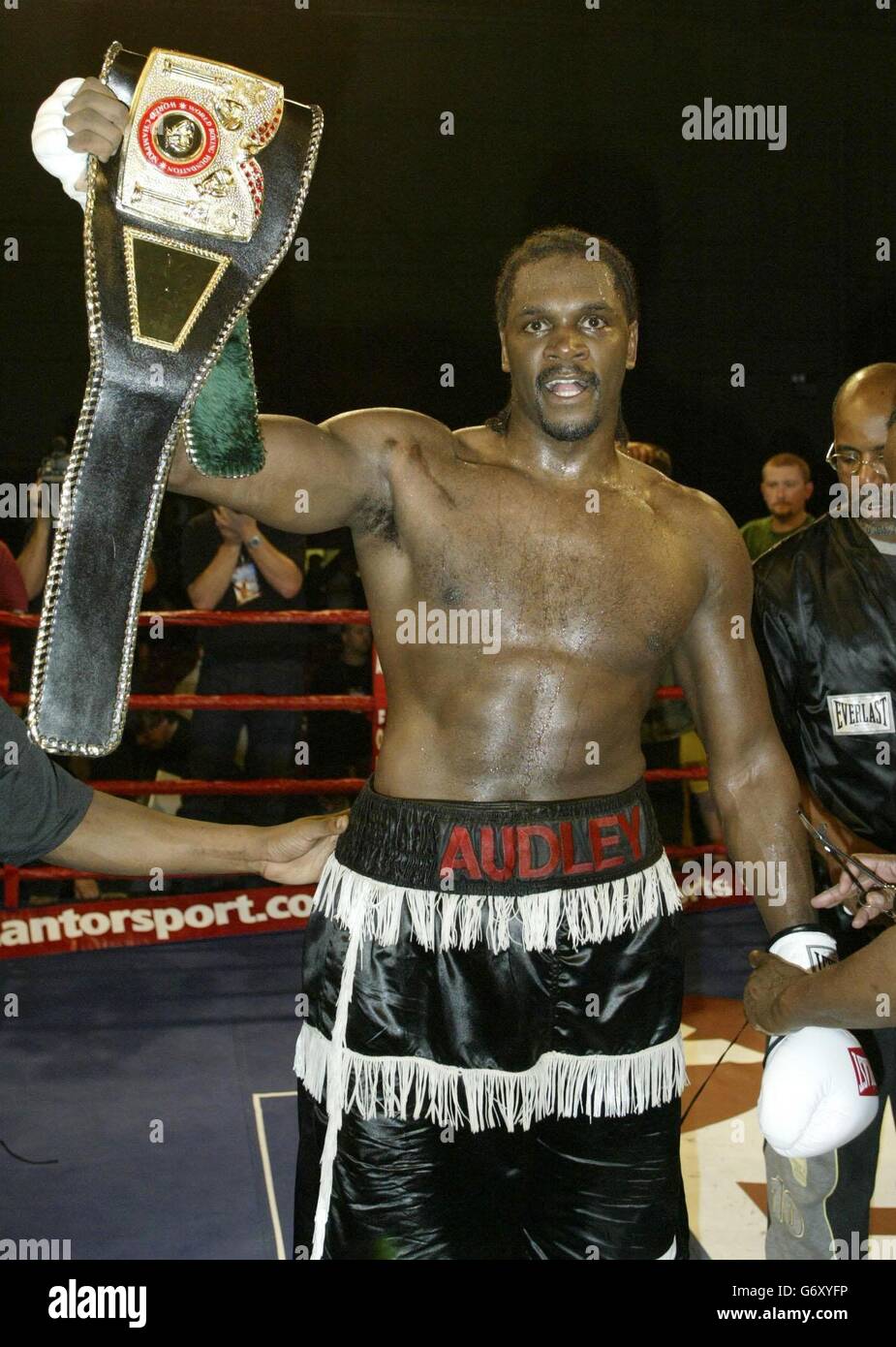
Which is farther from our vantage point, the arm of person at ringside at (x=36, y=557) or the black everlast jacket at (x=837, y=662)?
the arm of person at ringside at (x=36, y=557)

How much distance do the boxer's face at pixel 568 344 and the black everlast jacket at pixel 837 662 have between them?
2.18 feet

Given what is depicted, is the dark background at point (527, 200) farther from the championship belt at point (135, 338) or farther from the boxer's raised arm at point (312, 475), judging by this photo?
the championship belt at point (135, 338)

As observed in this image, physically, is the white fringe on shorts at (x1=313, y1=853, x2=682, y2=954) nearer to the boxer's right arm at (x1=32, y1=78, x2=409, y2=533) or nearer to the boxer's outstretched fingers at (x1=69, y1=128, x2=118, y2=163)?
the boxer's right arm at (x1=32, y1=78, x2=409, y2=533)

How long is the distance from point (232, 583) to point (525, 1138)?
135 inches

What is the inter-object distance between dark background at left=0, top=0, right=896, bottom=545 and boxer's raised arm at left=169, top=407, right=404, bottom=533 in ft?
16.9

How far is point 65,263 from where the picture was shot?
21.7 feet

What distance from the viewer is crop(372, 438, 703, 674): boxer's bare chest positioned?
1.95m

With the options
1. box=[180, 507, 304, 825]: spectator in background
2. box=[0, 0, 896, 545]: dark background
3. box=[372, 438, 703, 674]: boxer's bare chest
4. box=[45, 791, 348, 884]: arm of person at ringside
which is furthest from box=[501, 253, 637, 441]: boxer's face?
box=[0, 0, 896, 545]: dark background

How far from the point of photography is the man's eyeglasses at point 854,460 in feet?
7.93

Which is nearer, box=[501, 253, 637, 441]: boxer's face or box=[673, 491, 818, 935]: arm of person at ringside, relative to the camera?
box=[501, 253, 637, 441]: boxer's face

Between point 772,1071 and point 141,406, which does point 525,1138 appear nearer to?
point 772,1071

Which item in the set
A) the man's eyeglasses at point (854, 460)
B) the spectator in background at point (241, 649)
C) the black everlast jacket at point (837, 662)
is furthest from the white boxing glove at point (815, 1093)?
the spectator in background at point (241, 649)

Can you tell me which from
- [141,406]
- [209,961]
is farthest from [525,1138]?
[209,961]

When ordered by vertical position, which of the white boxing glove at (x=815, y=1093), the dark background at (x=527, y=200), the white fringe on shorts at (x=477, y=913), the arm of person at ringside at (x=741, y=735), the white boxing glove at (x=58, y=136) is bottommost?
the white boxing glove at (x=815, y=1093)
